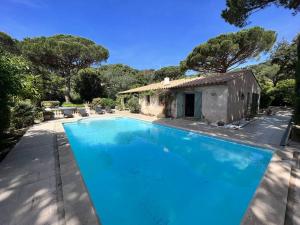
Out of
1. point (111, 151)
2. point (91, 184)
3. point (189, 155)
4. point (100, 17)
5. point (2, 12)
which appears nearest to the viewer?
point (91, 184)

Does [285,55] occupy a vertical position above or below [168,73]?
below

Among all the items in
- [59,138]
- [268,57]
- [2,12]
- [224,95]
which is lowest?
[59,138]

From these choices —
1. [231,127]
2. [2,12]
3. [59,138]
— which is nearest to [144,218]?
[59,138]

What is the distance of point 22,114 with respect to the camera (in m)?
12.5

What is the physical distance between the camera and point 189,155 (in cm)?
802

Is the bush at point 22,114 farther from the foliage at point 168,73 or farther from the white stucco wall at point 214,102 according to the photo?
the foliage at point 168,73

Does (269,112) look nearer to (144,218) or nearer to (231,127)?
(231,127)

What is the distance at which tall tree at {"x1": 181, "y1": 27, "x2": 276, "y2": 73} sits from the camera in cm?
1947

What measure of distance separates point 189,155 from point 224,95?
20.9ft

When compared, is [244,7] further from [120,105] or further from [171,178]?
[120,105]

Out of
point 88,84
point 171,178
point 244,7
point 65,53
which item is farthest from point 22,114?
point 65,53

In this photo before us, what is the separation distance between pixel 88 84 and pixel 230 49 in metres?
24.5

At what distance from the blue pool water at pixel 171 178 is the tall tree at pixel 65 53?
25.2 metres

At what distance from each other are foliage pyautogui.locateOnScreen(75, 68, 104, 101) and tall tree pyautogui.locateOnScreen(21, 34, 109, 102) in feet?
8.82
